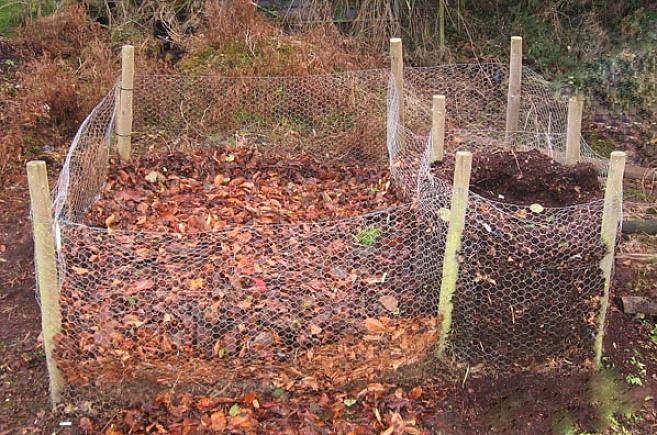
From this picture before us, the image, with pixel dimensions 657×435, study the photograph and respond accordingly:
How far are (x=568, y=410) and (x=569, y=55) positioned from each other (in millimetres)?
6470

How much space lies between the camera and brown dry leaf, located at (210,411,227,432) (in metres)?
3.51

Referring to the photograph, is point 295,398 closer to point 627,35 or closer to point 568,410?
point 568,410

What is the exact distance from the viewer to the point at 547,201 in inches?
184

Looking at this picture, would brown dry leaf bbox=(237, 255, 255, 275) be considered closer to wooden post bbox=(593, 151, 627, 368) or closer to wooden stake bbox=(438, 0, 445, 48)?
wooden post bbox=(593, 151, 627, 368)

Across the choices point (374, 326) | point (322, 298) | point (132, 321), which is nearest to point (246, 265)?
point (322, 298)

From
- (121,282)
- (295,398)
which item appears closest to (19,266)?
(121,282)

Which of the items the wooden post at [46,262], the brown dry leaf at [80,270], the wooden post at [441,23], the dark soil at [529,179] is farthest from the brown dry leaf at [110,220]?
the wooden post at [441,23]

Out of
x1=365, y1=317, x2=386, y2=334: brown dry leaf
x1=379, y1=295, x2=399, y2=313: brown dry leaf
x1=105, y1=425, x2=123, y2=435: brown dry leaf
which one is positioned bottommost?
x1=105, y1=425, x2=123, y2=435: brown dry leaf

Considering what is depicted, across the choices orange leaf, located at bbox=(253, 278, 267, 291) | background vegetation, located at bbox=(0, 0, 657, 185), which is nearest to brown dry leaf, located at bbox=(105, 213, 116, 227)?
orange leaf, located at bbox=(253, 278, 267, 291)

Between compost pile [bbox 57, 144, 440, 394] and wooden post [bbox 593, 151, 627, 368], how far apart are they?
92 cm

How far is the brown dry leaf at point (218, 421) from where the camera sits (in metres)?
3.51

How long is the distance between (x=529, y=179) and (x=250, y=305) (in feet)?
7.33

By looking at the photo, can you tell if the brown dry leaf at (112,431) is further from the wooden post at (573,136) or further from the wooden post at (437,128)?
the wooden post at (573,136)

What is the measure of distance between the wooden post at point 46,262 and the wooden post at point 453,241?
2030 mm
